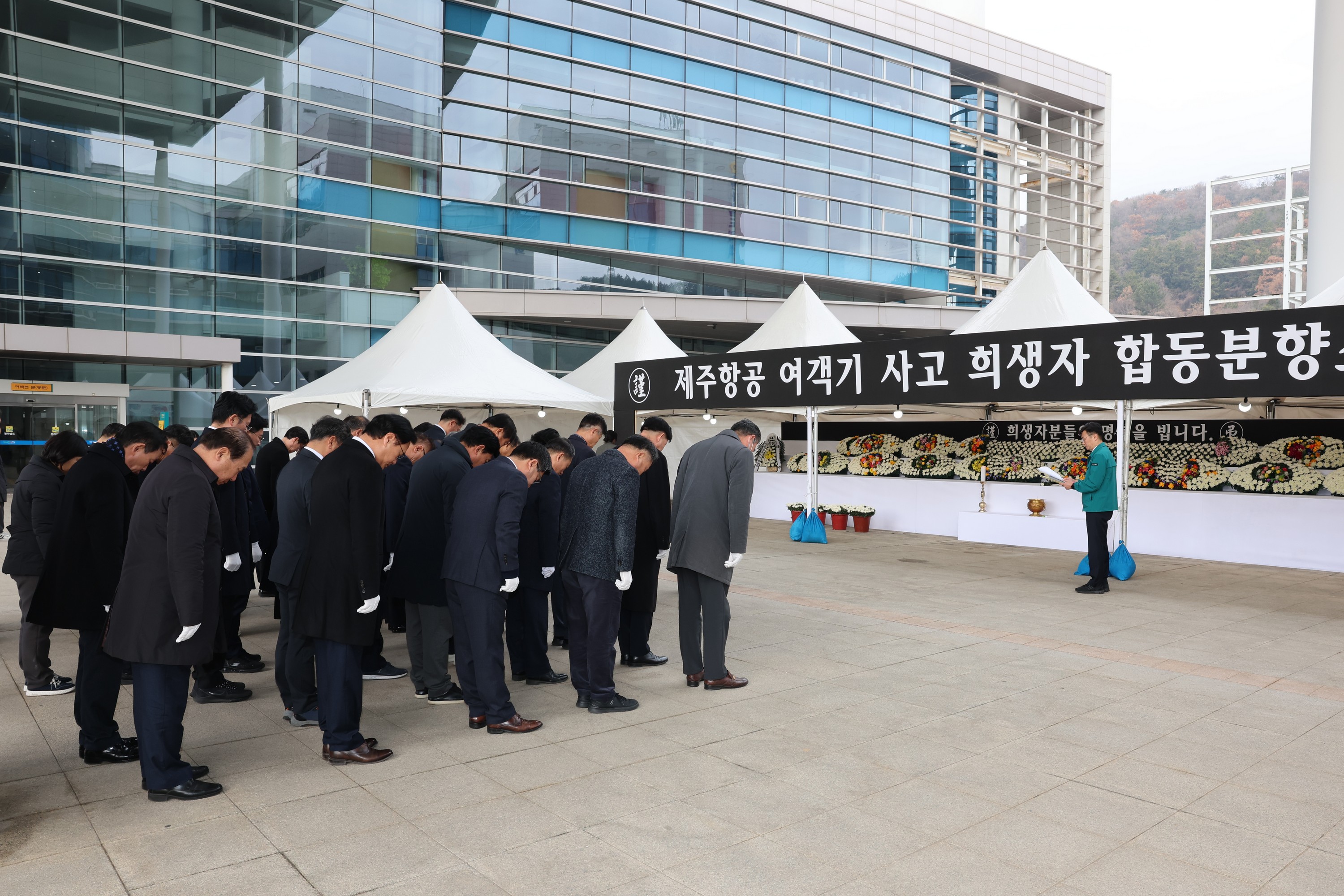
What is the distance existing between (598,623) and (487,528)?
0.98 meters

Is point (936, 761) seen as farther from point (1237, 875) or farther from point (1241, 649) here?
point (1241, 649)

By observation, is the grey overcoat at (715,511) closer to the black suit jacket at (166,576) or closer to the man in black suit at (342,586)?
the man in black suit at (342,586)

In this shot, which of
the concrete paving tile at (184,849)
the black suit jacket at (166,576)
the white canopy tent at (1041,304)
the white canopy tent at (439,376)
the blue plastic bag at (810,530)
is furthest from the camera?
the blue plastic bag at (810,530)

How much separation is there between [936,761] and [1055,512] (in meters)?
10.8

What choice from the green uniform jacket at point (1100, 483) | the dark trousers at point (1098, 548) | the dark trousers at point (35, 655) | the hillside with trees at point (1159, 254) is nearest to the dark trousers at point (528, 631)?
the dark trousers at point (35, 655)

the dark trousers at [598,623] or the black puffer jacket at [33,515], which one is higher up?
the black puffer jacket at [33,515]

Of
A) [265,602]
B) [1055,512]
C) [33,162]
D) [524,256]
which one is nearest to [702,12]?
[524,256]

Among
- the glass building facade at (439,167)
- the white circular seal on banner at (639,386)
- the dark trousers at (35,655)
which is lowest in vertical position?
the dark trousers at (35,655)

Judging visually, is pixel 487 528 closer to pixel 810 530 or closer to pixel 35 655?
pixel 35 655

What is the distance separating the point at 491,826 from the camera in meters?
3.80

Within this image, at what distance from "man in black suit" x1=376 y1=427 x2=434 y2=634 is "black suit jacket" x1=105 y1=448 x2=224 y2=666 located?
174cm

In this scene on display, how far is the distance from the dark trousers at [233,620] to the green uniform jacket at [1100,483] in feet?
26.5

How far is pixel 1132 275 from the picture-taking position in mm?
61469

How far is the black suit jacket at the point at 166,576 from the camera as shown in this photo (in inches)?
158
